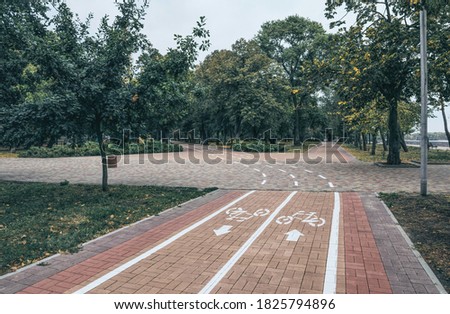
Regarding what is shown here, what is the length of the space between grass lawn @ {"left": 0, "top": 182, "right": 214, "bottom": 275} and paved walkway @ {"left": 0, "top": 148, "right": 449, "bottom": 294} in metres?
0.51

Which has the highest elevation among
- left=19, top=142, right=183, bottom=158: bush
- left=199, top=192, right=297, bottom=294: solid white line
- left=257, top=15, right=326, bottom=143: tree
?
left=257, top=15, right=326, bottom=143: tree

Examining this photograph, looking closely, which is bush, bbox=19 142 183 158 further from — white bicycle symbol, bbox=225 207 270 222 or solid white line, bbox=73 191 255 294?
solid white line, bbox=73 191 255 294

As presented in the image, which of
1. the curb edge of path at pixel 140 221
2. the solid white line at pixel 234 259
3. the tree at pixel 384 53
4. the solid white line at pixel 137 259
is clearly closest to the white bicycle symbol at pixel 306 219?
the solid white line at pixel 234 259

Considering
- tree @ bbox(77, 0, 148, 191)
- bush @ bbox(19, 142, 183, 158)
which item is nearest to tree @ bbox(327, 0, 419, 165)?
tree @ bbox(77, 0, 148, 191)

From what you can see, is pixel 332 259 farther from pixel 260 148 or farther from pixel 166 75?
pixel 260 148

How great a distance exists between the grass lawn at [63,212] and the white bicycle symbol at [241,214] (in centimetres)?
194

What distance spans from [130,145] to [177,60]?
25805 mm

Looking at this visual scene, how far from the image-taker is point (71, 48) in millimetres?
10906

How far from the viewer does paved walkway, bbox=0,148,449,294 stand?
14.9 feet

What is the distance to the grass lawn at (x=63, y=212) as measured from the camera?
239 inches

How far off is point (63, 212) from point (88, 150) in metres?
25.2

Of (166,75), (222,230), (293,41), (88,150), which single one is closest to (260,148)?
(88,150)

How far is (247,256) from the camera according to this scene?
562 cm

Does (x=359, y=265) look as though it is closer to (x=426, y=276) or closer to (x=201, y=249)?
(x=426, y=276)
